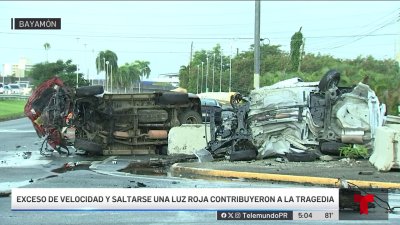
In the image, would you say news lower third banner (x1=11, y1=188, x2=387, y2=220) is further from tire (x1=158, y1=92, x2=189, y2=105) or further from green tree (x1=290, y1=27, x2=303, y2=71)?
green tree (x1=290, y1=27, x2=303, y2=71)

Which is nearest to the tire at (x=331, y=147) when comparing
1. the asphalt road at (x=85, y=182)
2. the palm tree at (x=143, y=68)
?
the asphalt road at (x=85, y=182)

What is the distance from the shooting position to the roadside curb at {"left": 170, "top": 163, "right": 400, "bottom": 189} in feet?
33.7

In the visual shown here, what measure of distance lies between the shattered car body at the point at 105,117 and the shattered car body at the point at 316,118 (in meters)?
3.74

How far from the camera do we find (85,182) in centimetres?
1087

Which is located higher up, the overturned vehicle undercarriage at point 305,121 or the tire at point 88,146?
the overturned vehicle undercarriage at point 305,121

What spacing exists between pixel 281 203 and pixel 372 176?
25.1 feet

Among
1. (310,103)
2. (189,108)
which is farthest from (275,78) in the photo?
(310,103)

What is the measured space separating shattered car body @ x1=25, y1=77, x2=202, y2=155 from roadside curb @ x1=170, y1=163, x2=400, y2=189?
4.29 metres

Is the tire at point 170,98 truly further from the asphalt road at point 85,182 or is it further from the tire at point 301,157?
the tire at point 301,157

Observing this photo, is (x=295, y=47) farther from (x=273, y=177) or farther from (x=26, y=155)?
(x=273, y=177)

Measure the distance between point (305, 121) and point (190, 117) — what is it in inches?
183

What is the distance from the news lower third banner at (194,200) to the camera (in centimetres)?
423

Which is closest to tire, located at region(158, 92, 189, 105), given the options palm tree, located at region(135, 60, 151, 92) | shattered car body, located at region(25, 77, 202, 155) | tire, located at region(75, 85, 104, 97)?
shattered car body, located at region(25, 77, 202, 155)

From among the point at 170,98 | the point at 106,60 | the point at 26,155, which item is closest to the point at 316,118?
the point at 170,98
